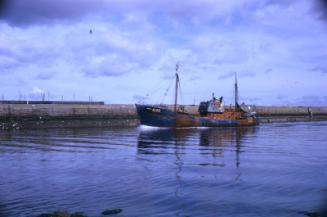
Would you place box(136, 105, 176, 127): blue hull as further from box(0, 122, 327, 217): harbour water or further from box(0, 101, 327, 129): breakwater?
box(0, 122, 327, 217): harbour water

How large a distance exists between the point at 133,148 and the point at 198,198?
1603 cm

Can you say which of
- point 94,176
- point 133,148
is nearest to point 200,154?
point 133,148

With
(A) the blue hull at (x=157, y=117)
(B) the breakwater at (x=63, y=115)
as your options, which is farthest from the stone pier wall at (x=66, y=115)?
(A) the blue hull at (x=157, y=117)

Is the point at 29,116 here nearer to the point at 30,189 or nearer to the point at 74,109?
the point at 74,109

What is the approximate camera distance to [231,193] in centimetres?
1355

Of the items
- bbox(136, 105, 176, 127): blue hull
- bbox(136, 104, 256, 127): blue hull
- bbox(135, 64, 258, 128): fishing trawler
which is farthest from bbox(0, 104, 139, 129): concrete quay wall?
bbox(136, 105, 176, 127): blue hull

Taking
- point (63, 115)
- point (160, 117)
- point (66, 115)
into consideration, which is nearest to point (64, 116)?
point (63, 115)

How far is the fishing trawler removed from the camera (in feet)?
181

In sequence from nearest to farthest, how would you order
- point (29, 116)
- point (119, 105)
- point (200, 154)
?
point (200, 154), point (29, 116), point (119, 105)

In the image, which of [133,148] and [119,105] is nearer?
[133,148]

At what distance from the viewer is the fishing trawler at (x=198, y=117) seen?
55250mm

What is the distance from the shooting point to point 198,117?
58469mm

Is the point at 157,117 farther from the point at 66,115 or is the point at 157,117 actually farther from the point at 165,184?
the point at 165,184

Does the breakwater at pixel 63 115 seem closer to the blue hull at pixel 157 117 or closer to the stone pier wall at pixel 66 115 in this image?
the stone pier wall at pixel 66 115
